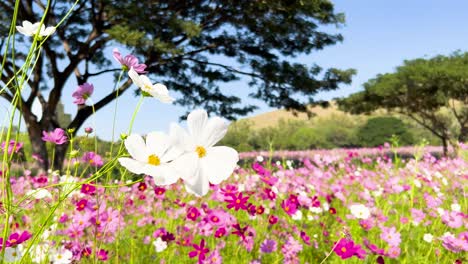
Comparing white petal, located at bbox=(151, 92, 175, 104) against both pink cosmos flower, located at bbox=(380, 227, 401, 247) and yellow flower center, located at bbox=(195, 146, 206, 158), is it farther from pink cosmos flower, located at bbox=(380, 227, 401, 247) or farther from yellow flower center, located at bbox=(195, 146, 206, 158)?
pink cosmos flower, located at bbox=(380, 227, 401, 247)

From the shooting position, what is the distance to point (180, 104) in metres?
15.9

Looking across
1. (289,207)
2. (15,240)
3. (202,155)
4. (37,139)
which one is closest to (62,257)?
(15,240)

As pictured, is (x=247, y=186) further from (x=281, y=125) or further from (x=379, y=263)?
(x=281, y=125)

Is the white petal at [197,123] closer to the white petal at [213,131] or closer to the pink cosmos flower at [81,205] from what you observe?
the white petal at [213,131]

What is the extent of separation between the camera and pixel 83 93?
139 cm

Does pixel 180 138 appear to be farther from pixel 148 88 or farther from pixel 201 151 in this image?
pixel 148 88

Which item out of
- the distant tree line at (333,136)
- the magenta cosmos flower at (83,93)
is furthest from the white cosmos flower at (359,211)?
the distant tree line at (333,136)

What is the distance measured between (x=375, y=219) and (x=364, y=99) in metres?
21.4

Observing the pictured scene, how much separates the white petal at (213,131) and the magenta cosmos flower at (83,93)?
27.1 inches

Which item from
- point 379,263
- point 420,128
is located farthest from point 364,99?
point 420,128

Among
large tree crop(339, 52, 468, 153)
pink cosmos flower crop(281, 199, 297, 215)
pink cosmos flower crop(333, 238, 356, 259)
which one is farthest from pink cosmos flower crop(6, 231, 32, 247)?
large tree crop(339, 52, 468, 153)

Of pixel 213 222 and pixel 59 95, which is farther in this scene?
pixel 59 95

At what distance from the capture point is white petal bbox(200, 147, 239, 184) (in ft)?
2.65

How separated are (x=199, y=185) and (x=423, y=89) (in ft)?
72.5
